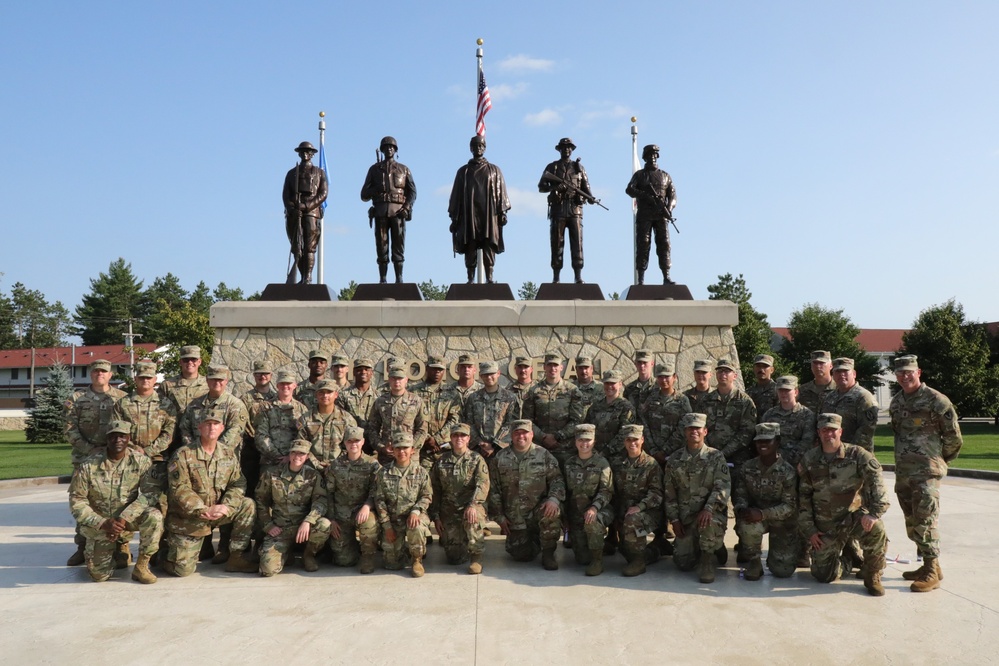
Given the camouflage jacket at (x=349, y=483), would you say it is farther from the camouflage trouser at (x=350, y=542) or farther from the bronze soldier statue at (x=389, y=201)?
the bronze soldier statue at (x=389, y=201)

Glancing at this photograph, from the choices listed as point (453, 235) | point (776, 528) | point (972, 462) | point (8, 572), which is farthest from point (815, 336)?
point (8, 572)

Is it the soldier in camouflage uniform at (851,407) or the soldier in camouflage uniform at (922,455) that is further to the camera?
the soldier in camouflage uniform at (851,407)

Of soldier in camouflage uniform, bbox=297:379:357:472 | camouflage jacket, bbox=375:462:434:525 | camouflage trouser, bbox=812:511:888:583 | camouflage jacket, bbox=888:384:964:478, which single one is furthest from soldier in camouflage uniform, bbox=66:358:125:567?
camouflage jacket, bbox=888:384:964:478

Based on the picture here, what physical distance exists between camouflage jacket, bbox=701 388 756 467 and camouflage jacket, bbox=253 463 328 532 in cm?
330

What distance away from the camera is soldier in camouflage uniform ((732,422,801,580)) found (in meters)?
5.55

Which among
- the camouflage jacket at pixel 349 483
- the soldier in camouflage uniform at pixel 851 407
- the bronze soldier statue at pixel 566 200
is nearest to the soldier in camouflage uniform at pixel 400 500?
the camouflage jacket at pixel 349 483

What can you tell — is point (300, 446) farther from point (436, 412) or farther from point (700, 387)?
point (700, 387)

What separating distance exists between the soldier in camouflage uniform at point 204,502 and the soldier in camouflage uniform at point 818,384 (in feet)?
15.6

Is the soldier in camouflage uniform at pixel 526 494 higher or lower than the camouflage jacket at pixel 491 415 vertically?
lower

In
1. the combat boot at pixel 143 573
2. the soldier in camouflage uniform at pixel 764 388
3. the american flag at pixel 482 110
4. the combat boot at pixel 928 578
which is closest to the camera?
the combat boot at pixel 928 578

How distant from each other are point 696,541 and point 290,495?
124 inches

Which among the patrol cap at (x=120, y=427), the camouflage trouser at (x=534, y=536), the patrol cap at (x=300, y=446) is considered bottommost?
the camouflage trouser at (x=534, y=536)

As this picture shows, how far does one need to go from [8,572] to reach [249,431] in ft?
6.93

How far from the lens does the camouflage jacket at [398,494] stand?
19.2ft
